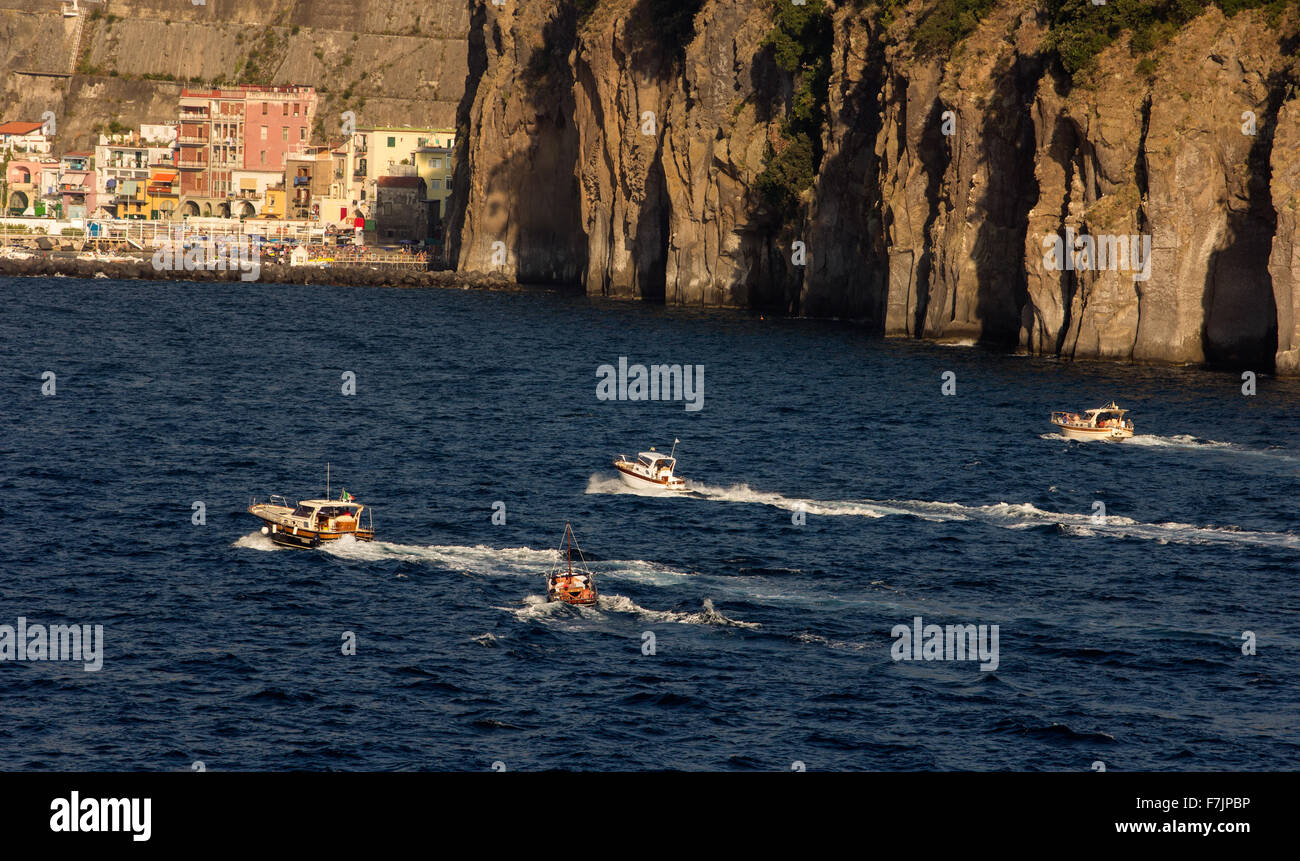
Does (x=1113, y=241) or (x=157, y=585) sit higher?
(x=1113, y=241)

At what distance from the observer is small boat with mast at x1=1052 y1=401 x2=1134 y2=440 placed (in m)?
80.6

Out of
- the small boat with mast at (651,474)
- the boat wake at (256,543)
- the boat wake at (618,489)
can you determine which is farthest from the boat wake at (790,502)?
the boat wake at (256,543)

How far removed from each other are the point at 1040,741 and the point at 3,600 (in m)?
31.7

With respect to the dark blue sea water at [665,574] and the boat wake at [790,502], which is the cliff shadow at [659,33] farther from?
the boat wake at [790,502]

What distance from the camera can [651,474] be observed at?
69375 mm

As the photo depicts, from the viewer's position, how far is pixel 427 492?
68.4m

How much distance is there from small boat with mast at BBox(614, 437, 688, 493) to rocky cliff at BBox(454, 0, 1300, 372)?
45229 mm

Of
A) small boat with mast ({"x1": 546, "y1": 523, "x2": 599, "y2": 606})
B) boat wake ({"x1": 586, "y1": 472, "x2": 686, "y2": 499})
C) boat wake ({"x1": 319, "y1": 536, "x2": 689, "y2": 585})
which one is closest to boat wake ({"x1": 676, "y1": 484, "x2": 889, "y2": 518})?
boat wake ({"x1": 586, "y1": 472, "x2": 686, "y2": 499})

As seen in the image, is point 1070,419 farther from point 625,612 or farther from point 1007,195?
point 625,612

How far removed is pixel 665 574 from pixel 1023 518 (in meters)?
17.8

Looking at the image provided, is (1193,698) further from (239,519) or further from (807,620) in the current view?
(239,519)

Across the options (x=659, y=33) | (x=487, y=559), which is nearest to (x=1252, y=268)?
(x=487, y=559)

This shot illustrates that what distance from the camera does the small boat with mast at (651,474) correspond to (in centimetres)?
6925
